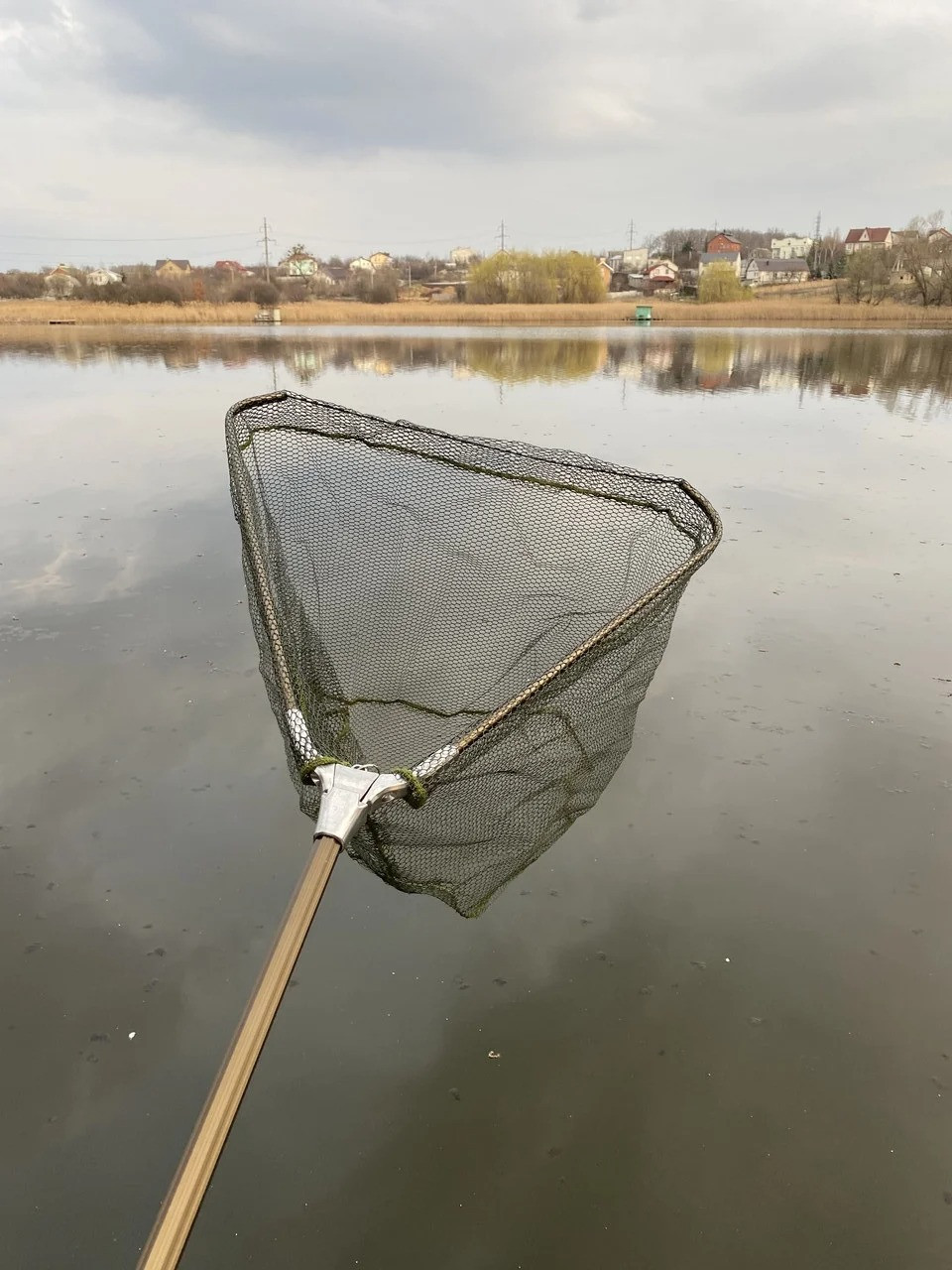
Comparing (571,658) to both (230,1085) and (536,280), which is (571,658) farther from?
(536,280)

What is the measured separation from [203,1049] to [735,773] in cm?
234

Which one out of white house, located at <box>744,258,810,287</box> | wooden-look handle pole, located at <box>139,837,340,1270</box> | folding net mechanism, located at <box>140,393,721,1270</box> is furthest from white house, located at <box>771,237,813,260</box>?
wooden-look handle pole, located at <box>139,837,340,1270</box>

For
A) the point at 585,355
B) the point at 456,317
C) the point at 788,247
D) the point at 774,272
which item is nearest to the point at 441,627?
the point at 585,355

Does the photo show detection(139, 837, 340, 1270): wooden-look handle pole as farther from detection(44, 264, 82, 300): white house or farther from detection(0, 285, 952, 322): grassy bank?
detection(44, 264, 82, 300): white house

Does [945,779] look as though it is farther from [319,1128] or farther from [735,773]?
[319,1128]

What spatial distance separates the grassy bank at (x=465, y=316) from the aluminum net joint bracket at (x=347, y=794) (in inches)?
1303

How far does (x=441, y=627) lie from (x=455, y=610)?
11 centimetres

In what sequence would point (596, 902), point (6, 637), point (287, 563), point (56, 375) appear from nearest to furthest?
point (596, 902) < point (287, 563) < point (6, 637) < point (56, 375)

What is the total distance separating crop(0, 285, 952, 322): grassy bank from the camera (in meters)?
32.3

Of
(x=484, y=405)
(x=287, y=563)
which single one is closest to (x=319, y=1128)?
(x=287, y=563)

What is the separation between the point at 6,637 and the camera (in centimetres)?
441

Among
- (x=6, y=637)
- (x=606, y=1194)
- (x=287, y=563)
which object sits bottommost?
(x=606, y=1194)

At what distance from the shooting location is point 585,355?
2006cm

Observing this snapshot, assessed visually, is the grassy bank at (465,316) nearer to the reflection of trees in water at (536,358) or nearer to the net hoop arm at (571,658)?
the reflection of trees in water at (536,358)
